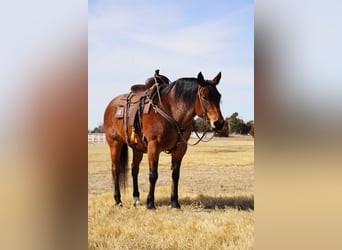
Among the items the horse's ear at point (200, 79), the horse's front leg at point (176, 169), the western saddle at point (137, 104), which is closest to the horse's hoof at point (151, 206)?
the horse's front leg at point (176, 169)

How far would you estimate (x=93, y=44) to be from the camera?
223cm

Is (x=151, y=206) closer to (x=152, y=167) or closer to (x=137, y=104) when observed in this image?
(x=152, y=167)

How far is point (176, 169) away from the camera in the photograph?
7.36 ft

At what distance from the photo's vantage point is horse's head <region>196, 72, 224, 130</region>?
215 centimetres

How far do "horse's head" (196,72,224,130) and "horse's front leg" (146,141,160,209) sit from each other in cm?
37

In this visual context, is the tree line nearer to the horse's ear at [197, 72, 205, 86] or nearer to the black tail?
the horse's ear at [197, 72, 205, 86]

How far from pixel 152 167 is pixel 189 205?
326 millimetres

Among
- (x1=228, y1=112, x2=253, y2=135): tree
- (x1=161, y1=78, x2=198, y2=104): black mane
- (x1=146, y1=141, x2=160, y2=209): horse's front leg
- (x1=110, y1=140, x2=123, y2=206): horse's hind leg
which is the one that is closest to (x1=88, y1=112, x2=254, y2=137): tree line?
(x1=228, y1=112, x2=253, y2=135): tree

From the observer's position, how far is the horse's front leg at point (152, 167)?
225 centimetres

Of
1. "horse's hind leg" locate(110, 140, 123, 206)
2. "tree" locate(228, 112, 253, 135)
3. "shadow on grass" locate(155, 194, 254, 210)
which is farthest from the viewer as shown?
"horse's hind leg" locate(110, 140, 123, 206)

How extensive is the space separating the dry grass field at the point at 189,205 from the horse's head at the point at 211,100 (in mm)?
118
